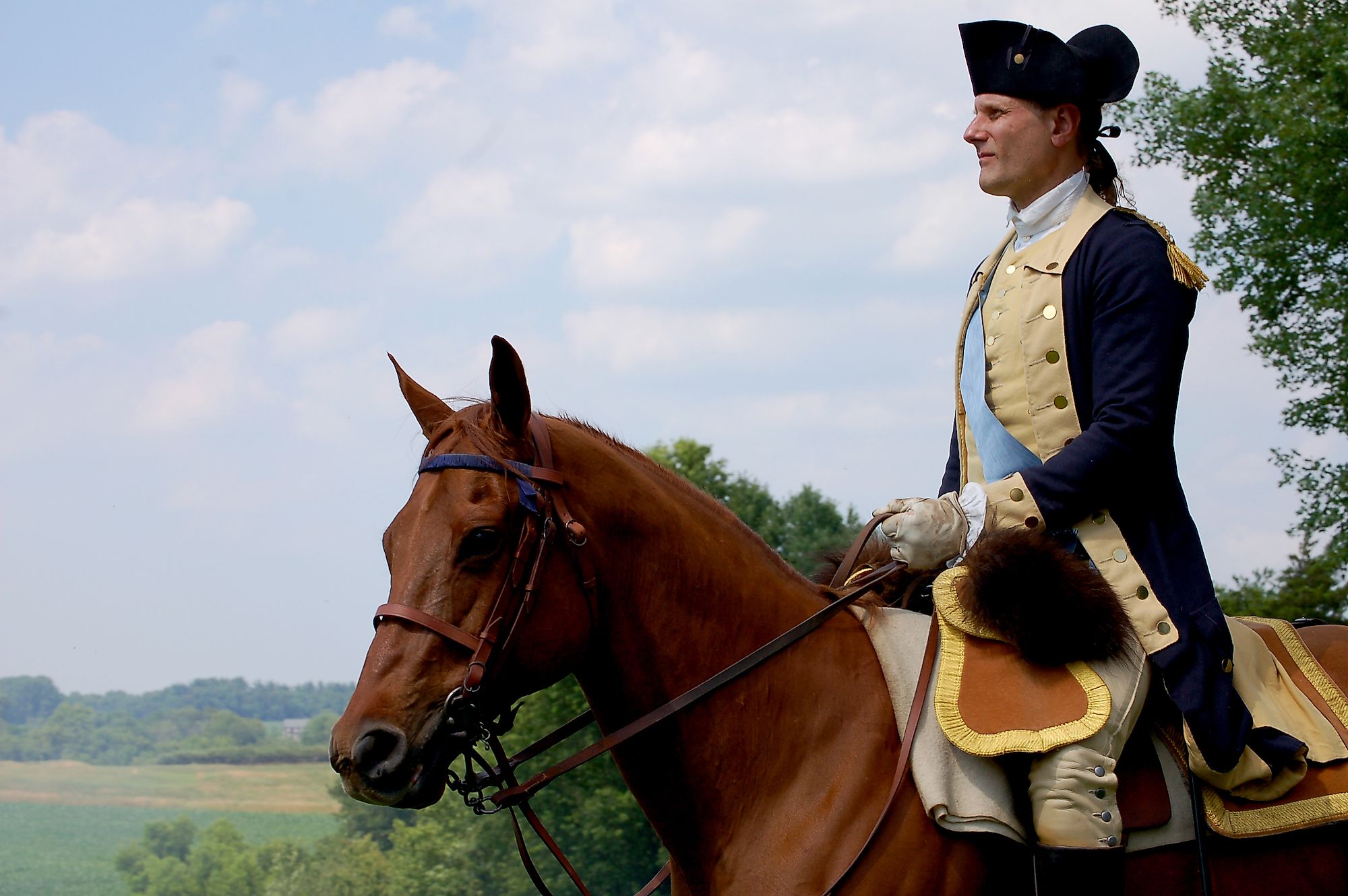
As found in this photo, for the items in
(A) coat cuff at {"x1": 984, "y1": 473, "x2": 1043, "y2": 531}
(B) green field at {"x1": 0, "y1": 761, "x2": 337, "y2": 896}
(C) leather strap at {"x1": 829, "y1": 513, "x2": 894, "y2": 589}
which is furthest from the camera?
(B) green field at {"x1": 0, "y1": 761, "x2": 337, "y2": 896}

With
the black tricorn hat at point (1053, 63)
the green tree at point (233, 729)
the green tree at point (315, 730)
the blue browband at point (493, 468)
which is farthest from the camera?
the green tree at point (233, 729)

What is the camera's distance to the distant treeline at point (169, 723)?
53.4 meters

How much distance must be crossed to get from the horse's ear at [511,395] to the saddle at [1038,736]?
1.34m

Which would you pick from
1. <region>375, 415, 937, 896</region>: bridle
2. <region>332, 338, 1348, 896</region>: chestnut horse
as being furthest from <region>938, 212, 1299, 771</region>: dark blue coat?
<region>375, 415, 937, 896</region>: bridle

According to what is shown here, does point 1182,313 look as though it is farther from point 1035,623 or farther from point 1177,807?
point 1177,807

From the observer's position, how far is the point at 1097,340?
13.8 feet

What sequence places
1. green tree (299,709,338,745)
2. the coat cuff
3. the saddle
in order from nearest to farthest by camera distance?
the saddle, the coat cuff, green tree (299,709,338,745)

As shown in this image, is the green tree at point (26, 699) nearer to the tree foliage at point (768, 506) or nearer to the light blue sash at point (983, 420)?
the tree foliage at point (768, 506)

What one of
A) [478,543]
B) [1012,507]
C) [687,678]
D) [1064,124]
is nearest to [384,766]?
[478,543]

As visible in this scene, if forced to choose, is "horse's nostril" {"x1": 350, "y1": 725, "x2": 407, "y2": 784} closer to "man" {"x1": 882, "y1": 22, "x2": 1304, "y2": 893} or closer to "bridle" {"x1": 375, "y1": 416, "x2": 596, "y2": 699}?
"bridle" {"x1": 375, "y1": 416, "x2": 596, "y2": 699}

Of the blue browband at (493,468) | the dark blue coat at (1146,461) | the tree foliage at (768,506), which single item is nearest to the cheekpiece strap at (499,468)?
the blue browband at (493,468)

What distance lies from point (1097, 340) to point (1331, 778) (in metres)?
1.60

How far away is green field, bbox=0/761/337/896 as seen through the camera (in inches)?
1916

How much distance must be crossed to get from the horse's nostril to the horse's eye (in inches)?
20.3
